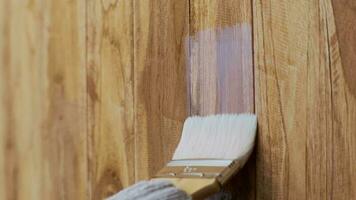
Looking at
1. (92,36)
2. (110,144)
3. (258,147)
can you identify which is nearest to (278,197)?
(258,147)

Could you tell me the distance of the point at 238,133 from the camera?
748 millimetres

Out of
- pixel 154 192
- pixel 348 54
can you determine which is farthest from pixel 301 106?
pixel 154 192

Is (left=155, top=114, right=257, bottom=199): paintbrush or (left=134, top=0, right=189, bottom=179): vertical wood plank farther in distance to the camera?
(left=134, top=0, right=189, bottom=179): vertical wood plank

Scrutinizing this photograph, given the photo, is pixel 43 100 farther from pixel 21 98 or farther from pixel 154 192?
pixel 154 192

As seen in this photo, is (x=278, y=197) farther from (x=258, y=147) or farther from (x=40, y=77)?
(x=40, y=77)

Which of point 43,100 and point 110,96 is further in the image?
point 43,100

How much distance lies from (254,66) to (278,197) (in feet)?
0.55

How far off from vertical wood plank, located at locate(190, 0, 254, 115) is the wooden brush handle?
0.13 meters

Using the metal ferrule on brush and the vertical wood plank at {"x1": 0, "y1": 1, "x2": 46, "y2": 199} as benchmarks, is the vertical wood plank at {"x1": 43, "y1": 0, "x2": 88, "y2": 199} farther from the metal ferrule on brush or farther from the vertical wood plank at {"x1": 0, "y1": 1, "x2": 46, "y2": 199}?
the metal ferrule on brush

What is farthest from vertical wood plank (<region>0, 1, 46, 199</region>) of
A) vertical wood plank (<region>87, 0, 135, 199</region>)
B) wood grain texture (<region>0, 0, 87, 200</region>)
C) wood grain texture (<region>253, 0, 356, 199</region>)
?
wood grain texture (<region>253, 0, 356, 199</region>)

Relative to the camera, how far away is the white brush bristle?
74 centimetres

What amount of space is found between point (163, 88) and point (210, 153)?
0.50 ft

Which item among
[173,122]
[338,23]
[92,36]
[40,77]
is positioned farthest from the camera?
[40,77]

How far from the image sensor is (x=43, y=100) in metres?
1.04
